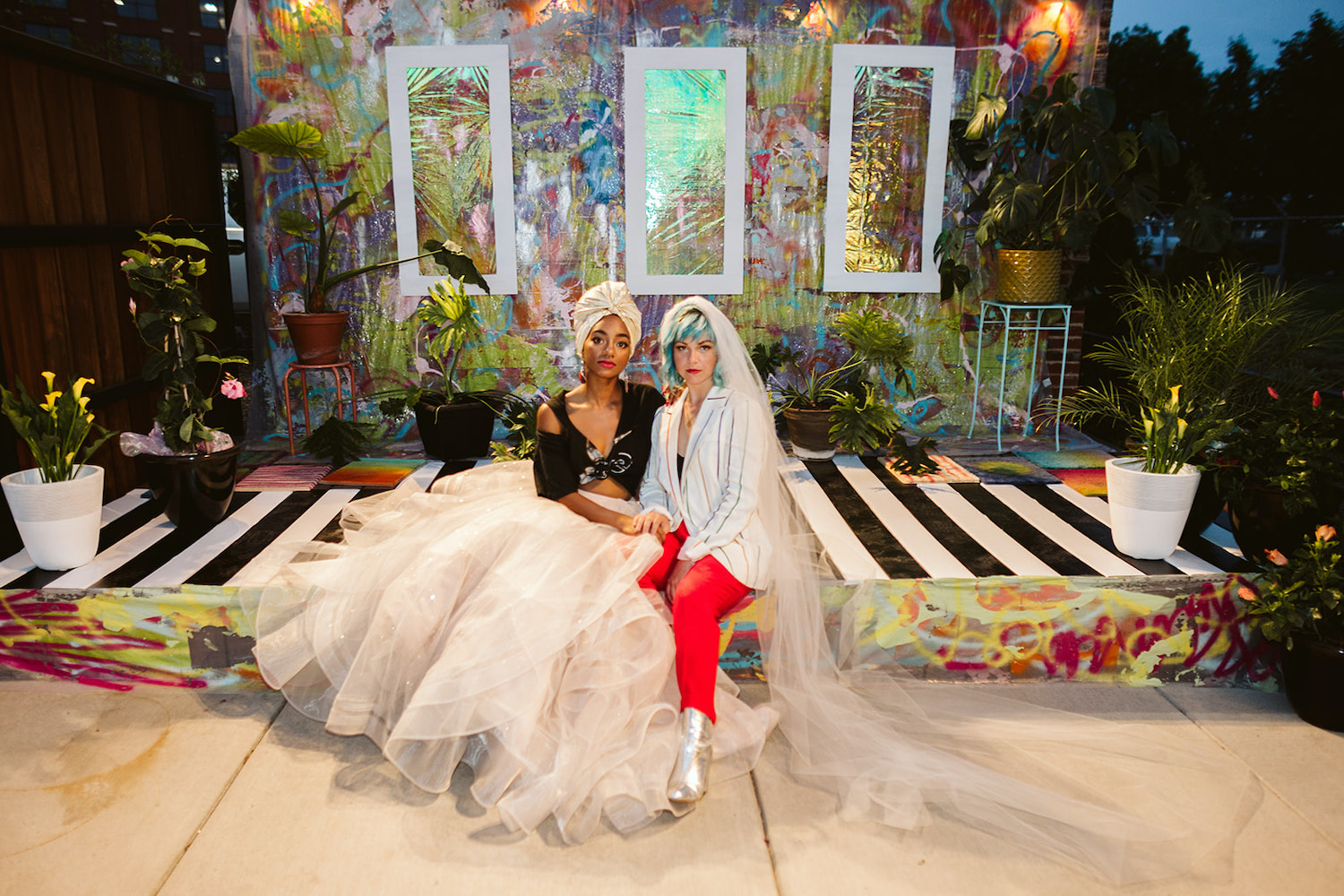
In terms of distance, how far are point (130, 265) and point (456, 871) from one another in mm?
2629

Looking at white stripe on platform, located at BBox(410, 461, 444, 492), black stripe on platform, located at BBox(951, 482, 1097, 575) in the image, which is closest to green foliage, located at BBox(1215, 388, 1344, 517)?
black stripe on platform, located at BBox(951, 482, 1097, 575)

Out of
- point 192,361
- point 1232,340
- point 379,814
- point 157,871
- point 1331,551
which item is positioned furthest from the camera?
point 192,361

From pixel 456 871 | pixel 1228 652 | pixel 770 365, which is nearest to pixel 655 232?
pixel 770 365

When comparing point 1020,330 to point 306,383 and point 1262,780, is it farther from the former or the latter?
point 306,383

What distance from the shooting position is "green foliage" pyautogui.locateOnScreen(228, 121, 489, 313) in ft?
15.1

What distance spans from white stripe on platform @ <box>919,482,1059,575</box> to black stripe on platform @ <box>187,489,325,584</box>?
9.24 feet

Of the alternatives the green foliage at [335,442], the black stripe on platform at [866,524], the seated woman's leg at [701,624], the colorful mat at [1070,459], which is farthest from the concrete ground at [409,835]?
the green foliage at [335,442]

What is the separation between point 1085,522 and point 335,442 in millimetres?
3679

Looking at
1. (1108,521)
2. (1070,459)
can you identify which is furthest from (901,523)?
(1070,459)

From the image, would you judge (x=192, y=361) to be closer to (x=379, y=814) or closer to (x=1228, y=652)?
(x=379, y=814)

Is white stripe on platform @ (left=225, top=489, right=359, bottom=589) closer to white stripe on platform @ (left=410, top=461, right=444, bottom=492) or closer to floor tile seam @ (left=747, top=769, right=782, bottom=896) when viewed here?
white stripe on platform @ (left=410, top=461, right=444, bottom=492)

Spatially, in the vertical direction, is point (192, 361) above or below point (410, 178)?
below

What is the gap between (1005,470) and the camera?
460 cm

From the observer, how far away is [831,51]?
198 inches
